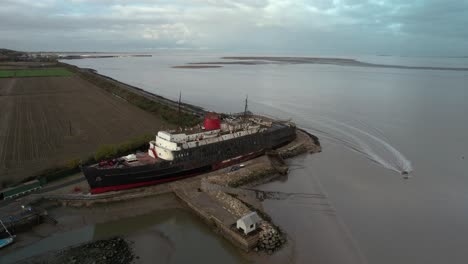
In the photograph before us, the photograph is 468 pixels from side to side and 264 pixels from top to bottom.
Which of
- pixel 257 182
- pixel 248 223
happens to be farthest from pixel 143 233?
pixel 257 182

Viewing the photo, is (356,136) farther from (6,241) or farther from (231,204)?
(6,241)

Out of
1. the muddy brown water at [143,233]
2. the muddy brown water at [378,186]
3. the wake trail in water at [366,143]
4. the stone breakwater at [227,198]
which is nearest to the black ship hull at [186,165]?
the stone breakwater at [227,198]

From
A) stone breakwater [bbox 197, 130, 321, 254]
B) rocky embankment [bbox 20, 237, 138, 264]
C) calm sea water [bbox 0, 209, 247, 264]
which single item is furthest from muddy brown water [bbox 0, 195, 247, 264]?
stone breakwater [bbox 197, 130, 321, 254]

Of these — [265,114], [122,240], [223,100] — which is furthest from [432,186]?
[223,100]

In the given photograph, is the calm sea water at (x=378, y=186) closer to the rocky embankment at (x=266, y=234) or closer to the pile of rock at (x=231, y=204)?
A: the rocky embankment at (x=266, y=234)

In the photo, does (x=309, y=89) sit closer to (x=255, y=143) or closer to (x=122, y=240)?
(x=255, y=143)

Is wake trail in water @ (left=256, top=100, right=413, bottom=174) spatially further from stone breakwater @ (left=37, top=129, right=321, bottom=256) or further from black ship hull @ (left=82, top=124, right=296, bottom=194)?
stone breakwater @ (left=37, top=129, right=321, bottom=256)
